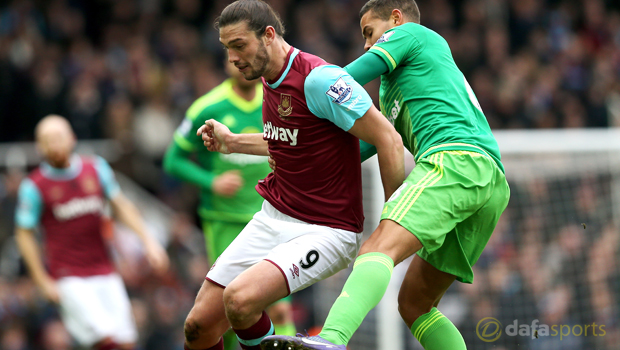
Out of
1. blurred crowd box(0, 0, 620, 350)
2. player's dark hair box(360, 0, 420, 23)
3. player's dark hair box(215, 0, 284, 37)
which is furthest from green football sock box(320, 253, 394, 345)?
blurred crowd box(0, 0, 620, 350)

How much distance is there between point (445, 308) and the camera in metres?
8.66

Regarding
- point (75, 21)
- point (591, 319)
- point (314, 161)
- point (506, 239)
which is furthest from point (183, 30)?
point (314, 161)

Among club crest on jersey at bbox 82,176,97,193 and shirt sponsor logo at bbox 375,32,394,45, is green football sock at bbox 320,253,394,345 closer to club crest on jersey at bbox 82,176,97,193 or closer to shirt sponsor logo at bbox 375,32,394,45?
shirt sponsor logo at bbox 375,32,394,45

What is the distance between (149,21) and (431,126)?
1041 centimetres

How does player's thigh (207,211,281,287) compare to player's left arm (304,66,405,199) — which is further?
player's thigh (207,211,281,287)

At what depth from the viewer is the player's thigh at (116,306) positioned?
7578mm

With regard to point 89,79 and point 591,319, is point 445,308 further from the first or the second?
point 89,79

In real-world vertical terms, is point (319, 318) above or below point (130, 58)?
below

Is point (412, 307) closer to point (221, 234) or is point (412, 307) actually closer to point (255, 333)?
point (255, 333)

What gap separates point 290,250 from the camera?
13.3 feet

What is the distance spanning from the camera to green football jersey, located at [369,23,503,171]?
418 cm

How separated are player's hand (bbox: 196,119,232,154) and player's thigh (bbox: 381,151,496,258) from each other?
1168 millimetres

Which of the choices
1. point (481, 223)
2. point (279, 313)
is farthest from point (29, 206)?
point (481, 223)

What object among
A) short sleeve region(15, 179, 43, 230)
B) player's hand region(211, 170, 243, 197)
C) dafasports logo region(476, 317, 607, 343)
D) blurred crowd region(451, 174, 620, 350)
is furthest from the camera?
blurred crowd region(451, 174, 620, 350)
